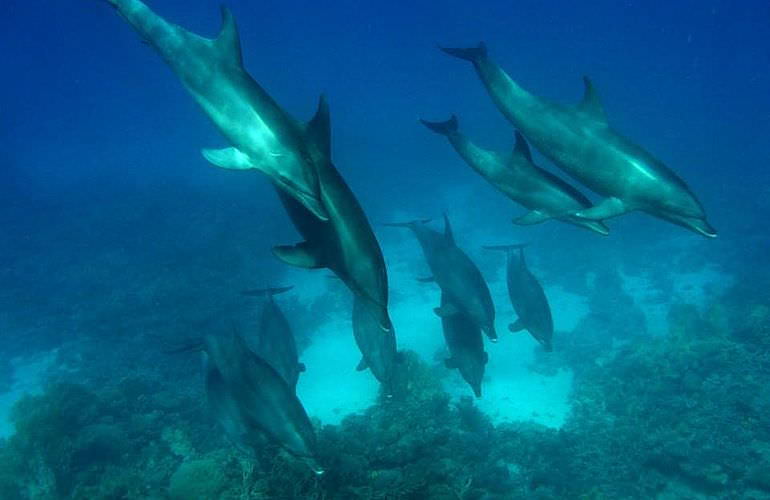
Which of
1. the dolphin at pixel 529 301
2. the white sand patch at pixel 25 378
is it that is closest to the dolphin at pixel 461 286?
the dolphin at pixel 529 301

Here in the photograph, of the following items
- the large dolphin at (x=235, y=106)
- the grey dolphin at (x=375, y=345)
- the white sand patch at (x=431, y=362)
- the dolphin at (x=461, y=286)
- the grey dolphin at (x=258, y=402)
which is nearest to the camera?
the large dolphin at (x=235, y=106)

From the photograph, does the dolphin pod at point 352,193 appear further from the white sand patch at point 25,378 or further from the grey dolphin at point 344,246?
the white sand patch at point 25,378

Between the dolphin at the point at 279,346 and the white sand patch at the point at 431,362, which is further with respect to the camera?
the white sand patch at the point at 431,362

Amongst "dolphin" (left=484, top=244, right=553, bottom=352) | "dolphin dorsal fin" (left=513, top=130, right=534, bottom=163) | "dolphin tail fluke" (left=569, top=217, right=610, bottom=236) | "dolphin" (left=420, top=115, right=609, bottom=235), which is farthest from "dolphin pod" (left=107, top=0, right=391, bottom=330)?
"dolphin" (left=484, top=244, right=553, bottom=352)

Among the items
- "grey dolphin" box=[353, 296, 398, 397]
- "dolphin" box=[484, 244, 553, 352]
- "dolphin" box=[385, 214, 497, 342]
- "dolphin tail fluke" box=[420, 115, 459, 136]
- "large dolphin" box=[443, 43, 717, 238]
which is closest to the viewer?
"large dolphin" box=[443, 43, 717, 238]

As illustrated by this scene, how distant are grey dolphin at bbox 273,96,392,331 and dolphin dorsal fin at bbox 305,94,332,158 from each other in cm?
8

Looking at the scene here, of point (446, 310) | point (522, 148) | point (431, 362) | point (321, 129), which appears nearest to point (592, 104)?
point (522, 148)

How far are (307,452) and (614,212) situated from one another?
150 inches

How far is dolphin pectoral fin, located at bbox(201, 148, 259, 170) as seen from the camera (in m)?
2.81

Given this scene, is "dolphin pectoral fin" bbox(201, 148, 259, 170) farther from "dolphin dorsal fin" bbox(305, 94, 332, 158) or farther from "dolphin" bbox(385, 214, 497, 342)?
"dolphin" bbox(385, 214, 497, 342)

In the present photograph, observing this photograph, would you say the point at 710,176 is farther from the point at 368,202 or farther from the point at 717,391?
the point at 717,391

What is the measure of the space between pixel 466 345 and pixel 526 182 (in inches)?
141

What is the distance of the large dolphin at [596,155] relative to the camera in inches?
148

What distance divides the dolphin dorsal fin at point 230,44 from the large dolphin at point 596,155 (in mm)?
2186
